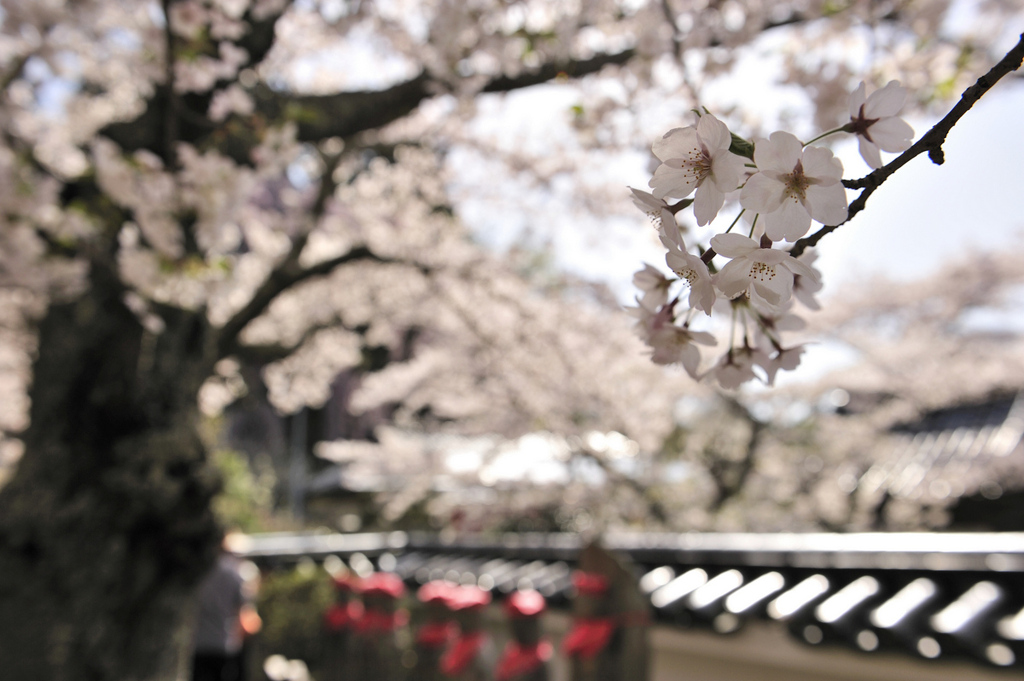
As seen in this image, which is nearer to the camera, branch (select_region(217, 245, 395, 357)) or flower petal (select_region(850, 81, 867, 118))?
flower petal (select_region(850, 81, 867, 118))

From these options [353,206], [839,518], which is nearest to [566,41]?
[353,206]

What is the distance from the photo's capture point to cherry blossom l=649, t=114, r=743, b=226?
0.63 m

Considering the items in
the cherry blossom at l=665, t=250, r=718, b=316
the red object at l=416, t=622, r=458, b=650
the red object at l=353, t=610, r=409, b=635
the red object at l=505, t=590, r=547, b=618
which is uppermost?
the cherry blossom at l=665, t=250, r=718, b=316

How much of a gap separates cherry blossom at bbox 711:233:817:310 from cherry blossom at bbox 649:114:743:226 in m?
0.04

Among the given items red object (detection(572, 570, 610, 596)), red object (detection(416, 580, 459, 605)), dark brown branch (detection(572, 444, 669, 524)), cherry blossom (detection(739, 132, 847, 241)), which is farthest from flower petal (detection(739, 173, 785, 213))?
dark brown branch (detection(572, 444, 669, 524))

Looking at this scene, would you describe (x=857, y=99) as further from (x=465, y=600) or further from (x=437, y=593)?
(x=437, y=593)

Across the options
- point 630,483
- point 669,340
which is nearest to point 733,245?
A: point 669,340

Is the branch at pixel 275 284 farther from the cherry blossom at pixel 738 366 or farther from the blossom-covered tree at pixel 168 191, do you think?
the cherry blossom at pixel 738 366

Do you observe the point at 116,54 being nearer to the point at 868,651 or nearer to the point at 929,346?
the point at 868,651

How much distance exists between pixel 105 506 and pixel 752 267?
149 inches

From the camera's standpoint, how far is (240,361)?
6824 mm

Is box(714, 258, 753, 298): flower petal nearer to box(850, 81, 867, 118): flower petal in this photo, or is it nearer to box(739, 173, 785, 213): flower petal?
box(739, 173, 785, 213): flower petal

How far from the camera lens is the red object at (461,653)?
10.6 ft

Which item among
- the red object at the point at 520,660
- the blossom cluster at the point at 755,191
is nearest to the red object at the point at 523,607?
the red object at the point at 520,660
